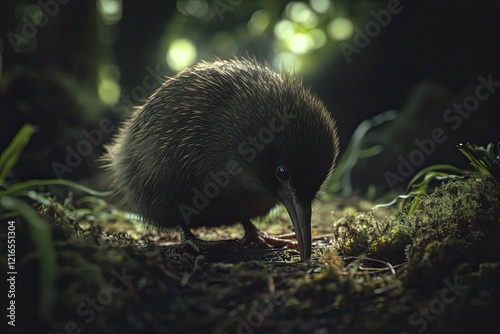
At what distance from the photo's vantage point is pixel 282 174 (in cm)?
396

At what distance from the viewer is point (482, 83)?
7.05m

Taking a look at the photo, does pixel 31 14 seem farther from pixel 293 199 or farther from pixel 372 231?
pixel 372 231

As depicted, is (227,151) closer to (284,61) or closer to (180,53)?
(284,61)

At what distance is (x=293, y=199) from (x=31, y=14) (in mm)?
5481

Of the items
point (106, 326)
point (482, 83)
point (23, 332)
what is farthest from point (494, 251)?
point (482, 83)
